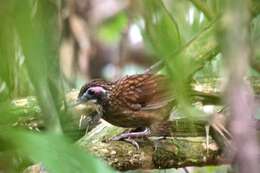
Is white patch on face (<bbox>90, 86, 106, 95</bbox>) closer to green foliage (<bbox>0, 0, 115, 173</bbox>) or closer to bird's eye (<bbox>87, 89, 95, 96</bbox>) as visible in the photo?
bird's eye (<bbox>87, 89, 95, 96</bbox>)

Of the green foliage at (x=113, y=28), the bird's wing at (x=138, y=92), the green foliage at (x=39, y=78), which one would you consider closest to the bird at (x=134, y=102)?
the bird's wing at (x=138, y=92)

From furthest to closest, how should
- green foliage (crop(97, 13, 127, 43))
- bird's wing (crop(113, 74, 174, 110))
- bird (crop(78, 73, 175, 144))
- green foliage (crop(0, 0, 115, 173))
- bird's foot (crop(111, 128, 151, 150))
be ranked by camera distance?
green foliage (crop(97, 13, 127, 43)), bird's wing (crop(113, 74, 174, 110)), bird (crop(78, 73, 175, 144)), bird's foot (crop(111, 128, 151, 150)), green foliage (crop(0, 0, 115, 173))

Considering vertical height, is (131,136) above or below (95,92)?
below

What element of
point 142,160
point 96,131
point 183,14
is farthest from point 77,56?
point 183,14

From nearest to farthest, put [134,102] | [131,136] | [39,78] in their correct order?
[39,78]
[131,136]
[134,102]

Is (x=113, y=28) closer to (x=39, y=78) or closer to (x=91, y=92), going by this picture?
(x=91, y=92)

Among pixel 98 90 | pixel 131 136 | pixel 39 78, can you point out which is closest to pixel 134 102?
pixel 98 90

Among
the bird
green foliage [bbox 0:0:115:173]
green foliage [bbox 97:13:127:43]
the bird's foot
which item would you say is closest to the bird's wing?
the bird

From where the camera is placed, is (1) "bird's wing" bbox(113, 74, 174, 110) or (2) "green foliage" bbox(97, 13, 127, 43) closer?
(1) "bird's wing" bbox(113, 74, 174, 110)

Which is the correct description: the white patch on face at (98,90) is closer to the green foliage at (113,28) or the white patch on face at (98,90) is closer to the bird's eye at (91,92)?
the bird's eye at (91,92)
